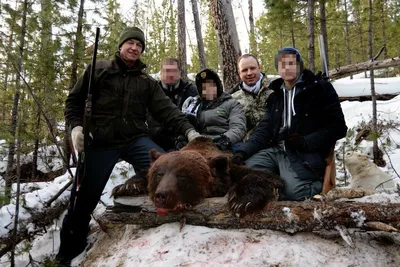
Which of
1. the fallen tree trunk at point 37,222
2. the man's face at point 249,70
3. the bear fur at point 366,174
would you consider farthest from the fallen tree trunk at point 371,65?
the fallen tree trunk at point 37,222

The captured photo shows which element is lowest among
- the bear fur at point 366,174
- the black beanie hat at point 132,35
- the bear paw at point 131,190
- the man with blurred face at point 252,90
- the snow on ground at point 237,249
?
the bear fur at point 366,174

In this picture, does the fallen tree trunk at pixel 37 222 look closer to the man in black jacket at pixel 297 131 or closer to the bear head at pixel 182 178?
the bear head at pixel 182 178

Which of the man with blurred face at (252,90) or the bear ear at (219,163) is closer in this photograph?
the bear ear at (219,163)

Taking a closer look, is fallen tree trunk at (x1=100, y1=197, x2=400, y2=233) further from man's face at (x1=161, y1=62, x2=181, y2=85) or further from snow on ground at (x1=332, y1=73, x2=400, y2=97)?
snow on ground at (x1=332, y1=73, x2=400, y2=97)

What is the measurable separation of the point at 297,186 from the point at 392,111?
7.92m

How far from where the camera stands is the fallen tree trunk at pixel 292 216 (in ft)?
6.91

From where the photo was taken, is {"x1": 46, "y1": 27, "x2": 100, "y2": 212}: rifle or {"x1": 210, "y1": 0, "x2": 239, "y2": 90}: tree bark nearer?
{"x1": 46, "y1": 27, "x2": 100, "y2": 212}: rifle

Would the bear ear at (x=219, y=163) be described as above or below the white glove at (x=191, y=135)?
below

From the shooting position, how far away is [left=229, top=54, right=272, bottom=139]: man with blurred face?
174 inches

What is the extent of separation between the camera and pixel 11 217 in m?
3.51

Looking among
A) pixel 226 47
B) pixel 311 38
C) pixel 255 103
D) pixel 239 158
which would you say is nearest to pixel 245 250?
pixel 239 158

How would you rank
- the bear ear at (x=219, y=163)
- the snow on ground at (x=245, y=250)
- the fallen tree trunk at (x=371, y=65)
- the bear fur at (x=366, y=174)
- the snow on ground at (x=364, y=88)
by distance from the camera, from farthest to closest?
1. the snow on ground at (x=364, y=88)
2. the fallen tree trunk at (x=371, y=65)
3. the bear fur at (x=366, y=174)
4. the bear ear at (x=219, y=163)
5. the snow on ground at (x=245, y=250)

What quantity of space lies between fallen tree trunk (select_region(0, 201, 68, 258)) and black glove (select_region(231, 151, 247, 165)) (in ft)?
8.03

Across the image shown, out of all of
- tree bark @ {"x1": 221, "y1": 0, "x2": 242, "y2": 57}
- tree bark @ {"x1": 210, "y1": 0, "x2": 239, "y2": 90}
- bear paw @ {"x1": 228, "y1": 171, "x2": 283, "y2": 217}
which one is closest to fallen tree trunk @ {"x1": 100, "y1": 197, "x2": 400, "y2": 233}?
bear paw @ {"x1": 228, "y1": 171, "x2": 283, "y2": 217}
